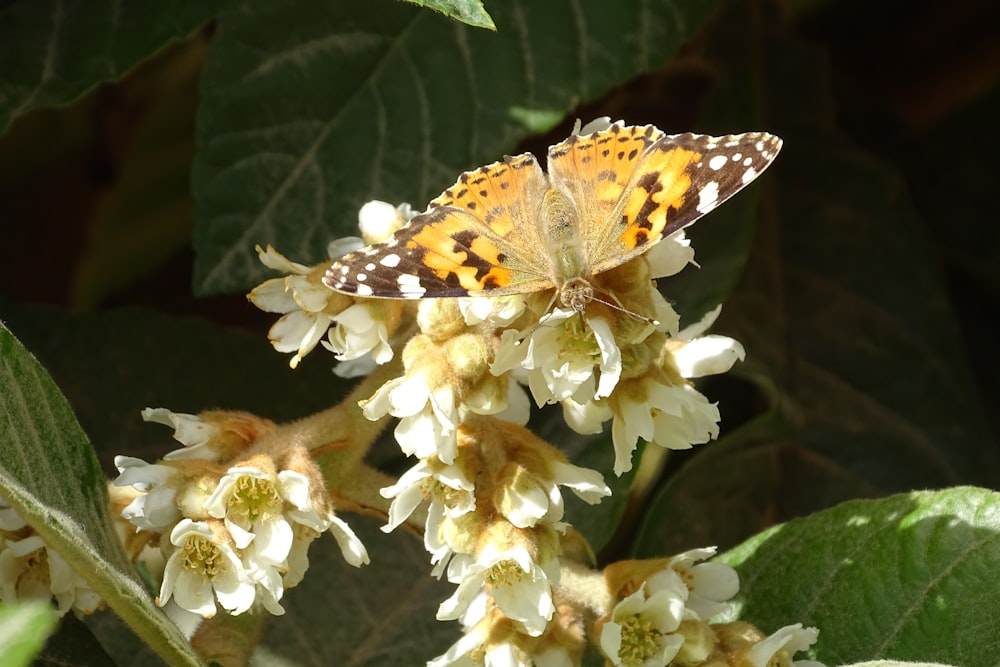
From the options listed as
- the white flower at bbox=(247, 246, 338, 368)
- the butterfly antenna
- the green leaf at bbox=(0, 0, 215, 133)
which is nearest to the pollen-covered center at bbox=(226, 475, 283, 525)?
the white flower at bbox=(247, 246, 338, 368)

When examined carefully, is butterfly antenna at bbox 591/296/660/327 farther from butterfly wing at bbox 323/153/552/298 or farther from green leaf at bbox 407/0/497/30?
green leaf at bbox 407/0/497/30

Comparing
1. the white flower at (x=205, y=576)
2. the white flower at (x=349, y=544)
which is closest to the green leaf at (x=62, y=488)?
the white flower at (x=205, y=576)

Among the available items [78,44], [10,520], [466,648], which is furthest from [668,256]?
[78,44]

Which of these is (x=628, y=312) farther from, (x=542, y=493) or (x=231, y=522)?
(x=231, y=522)

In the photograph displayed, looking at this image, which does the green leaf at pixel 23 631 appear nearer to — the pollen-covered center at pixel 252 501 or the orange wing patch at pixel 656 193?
the pollen-covered center at pixel 252 501

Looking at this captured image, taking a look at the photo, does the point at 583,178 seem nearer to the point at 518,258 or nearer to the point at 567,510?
the point at 518,258
